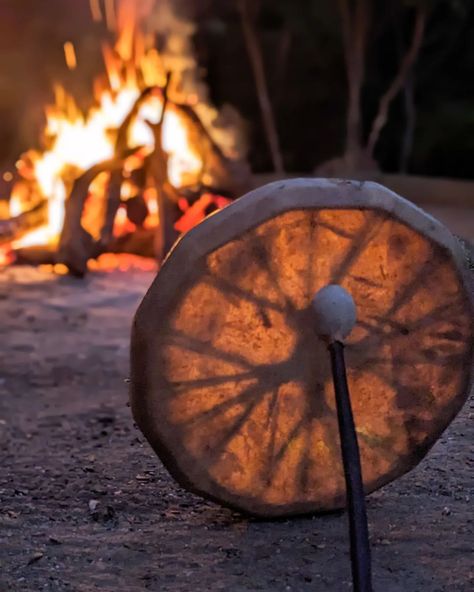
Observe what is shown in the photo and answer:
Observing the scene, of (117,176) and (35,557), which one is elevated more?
(117,176)

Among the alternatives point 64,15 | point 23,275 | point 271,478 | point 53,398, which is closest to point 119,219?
point 23,275

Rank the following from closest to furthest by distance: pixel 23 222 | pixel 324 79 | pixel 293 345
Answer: pixel 293 345 → pixel 23 222 → pixel 324 79

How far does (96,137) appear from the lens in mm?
6172

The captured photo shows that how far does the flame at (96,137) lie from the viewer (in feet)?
20.0

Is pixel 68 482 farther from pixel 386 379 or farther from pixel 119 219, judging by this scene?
pixel 119 219

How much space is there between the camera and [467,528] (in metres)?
1.96

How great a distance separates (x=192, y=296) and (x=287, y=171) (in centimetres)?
912

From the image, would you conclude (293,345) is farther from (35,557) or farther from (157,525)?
(35,557)

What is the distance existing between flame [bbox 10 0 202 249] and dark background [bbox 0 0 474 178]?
3060 millimetres

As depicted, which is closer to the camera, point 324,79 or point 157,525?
point 157,525

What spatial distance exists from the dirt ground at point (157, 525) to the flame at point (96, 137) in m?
3.04

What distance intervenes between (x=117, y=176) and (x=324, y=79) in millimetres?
A: 5866

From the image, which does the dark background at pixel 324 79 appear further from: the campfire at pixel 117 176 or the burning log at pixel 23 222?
the burning log at pixel 23 222

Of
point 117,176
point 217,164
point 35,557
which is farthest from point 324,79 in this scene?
point 35,557
